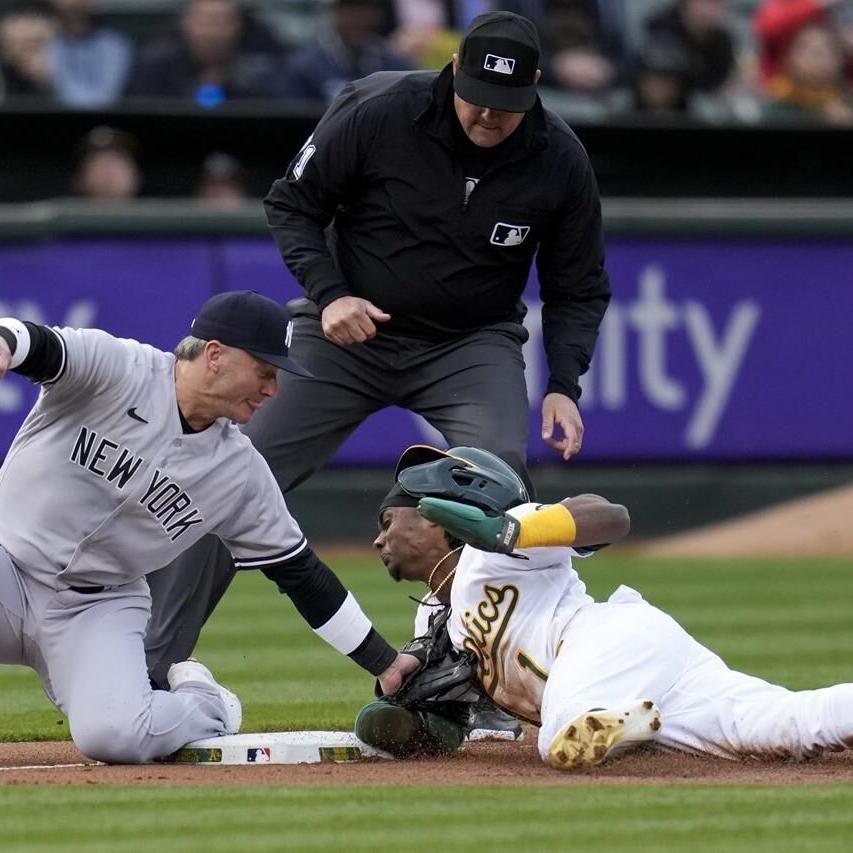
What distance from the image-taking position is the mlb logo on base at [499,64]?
575cm

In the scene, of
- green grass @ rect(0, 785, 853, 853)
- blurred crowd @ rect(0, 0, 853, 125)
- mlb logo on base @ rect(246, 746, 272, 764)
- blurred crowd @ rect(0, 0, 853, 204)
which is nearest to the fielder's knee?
mlb logo on base @ rect(246, 746, 272, 764)

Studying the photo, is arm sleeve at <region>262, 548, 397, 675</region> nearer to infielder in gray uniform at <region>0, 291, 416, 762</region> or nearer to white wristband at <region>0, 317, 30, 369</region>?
infielder in gray uniform at <region>0, 291, 416, 762</region>

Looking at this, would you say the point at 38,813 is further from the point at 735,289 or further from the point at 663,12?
the point at 663,12

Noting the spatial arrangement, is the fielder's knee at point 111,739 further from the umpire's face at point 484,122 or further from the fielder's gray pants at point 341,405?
the umpire's face at point 484,122

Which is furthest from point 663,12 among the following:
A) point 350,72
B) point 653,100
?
point 350,72

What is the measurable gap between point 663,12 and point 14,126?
493 cm

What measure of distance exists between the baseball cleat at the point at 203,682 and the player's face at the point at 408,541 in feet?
2.15

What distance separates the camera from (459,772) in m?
5.26

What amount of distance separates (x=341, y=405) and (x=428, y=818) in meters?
2.10

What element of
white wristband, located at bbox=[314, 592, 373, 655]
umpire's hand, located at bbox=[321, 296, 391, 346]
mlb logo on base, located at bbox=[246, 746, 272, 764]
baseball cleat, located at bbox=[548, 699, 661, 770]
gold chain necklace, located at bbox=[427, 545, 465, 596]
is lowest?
mlb logo on base, located at bbox=[246, 746, 272, 764]

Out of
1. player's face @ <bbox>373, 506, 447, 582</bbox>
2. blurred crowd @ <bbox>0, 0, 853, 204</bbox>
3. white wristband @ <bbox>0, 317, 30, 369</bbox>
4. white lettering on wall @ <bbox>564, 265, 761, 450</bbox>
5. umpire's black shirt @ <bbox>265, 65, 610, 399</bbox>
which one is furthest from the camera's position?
blurred crowd @ <bbox>0, 0, 853, 204</bbox>

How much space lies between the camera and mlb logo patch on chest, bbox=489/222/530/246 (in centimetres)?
613

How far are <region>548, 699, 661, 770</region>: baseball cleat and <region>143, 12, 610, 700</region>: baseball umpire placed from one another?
46.9 inches

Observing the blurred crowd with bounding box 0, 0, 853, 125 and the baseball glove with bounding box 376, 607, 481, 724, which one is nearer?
the baseball glove with bounding box 376, 607, 481, 724
